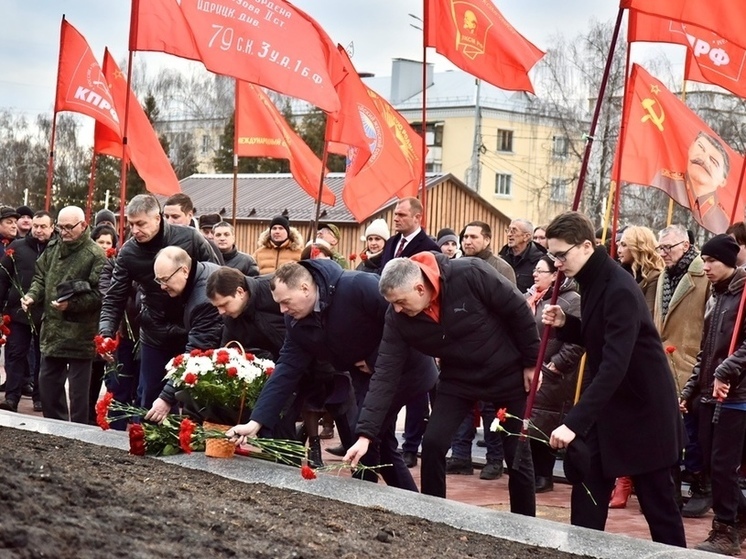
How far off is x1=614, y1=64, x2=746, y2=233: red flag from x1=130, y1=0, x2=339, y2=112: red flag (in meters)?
2.69

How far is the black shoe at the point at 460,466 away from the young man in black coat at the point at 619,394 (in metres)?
4.14

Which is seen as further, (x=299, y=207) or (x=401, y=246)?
(x=299, y=207)

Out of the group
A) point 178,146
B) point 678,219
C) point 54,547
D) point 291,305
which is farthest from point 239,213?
point 54,547

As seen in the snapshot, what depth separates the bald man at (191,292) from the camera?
8.46 meters

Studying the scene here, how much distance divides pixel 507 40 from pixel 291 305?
4.80 metres

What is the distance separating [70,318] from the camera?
34.8 feet

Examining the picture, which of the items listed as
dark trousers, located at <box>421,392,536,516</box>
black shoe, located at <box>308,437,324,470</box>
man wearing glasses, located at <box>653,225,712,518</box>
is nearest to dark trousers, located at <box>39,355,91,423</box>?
black shoe, located at <box>308,437,324,470</box>

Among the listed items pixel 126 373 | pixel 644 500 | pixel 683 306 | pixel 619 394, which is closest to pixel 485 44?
pixel 683 306

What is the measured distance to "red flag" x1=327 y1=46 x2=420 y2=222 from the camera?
42.6 ft

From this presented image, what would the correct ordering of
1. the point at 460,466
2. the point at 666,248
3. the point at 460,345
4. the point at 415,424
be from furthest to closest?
the point at 415,424, the point at 460,466, the point at 666,248, the point at 460,345

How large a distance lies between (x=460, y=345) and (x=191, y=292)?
2.46 meters

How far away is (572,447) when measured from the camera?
20.2 ft

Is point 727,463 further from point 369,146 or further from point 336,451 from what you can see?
point 369,146

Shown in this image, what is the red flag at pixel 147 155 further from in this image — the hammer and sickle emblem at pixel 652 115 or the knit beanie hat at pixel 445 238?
the hammer and sickle emblem at pixel 652 115
